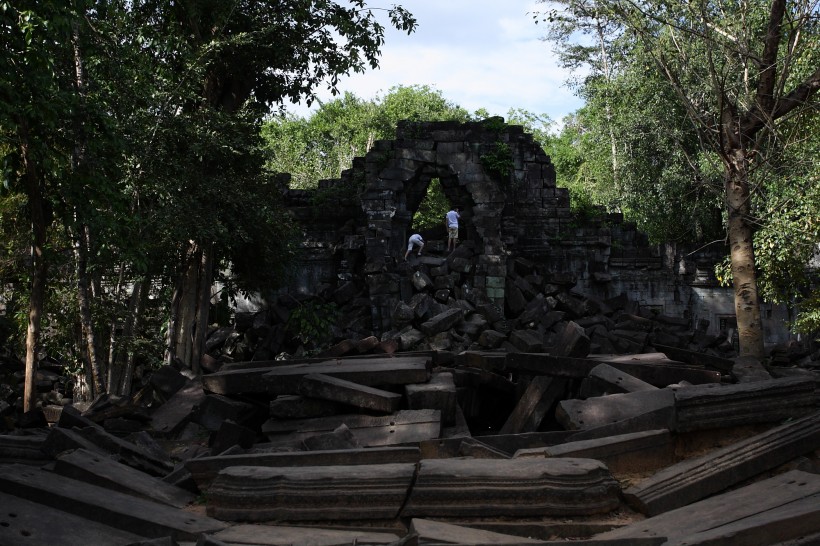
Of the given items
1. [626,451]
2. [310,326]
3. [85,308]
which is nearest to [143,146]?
[85,308]

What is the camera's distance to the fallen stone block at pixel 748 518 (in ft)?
9.89

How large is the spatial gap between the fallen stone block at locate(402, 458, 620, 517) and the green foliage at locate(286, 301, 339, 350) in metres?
9.93

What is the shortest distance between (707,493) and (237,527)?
2.50 meters

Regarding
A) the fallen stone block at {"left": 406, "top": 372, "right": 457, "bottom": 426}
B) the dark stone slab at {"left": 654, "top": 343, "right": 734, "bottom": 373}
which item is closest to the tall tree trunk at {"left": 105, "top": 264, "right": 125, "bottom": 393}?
the fallen stone block at {"left": 406, "top": 372, "right": 457, "bottom": 426}

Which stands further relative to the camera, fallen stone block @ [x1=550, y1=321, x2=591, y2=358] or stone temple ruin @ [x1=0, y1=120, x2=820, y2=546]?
fallen stone block @ [x1=550, y1=321, x2=591, y2=358]

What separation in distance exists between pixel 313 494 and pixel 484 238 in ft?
38.6

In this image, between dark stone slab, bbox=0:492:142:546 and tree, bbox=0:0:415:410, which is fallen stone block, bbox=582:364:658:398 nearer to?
dark stone slab, bbox=0:492:142:546

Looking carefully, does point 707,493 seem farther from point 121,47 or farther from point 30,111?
point 121,47

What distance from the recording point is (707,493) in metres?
4.08

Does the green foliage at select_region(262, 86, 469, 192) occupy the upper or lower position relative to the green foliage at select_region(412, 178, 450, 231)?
upper

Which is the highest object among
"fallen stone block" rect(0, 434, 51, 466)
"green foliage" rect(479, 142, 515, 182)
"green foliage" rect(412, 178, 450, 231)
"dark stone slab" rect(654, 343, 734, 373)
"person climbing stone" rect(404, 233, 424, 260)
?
"green foliage" rect(412, 178, 450, 231)

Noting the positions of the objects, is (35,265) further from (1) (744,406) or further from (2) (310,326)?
(1) (744,406)

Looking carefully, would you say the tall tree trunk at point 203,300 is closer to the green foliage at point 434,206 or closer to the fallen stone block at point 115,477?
the fallen stone block at point 115,477

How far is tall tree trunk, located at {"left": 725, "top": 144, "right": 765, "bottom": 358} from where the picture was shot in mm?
9758
